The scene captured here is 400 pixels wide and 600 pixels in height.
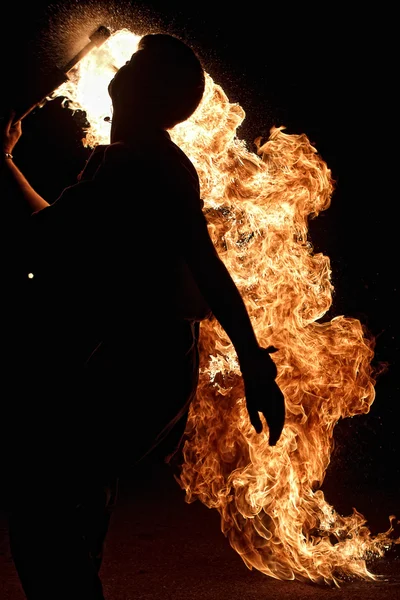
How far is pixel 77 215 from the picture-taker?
6.82 ft

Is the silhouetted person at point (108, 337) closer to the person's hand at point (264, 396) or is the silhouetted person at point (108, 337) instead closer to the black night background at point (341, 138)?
the person's hand at point (264, 396)

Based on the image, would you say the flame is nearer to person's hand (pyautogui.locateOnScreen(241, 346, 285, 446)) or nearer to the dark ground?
the dark ground

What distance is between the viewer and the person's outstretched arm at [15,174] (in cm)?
244

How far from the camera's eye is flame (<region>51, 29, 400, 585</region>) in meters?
4.00

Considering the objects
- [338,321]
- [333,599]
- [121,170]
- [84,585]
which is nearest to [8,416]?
[84,585]

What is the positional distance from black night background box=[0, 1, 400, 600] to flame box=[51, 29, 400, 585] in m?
2.01

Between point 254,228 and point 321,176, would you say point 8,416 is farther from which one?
point 321,176

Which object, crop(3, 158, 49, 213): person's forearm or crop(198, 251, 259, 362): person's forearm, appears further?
crop(3, 158, 49, 213): person's forearm

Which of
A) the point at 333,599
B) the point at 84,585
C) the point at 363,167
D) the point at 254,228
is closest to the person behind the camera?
the point at 84,585

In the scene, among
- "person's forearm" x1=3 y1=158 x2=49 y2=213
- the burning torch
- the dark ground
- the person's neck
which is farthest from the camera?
the dark ground

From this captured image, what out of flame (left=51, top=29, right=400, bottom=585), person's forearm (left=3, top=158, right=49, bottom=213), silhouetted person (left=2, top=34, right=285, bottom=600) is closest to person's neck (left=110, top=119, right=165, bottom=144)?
silhouetted person (left=2, top=34, right=285, bottom=600)

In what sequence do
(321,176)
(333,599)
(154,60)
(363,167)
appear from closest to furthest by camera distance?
(154,60) → (333,599) → (321,176) → (363,167)

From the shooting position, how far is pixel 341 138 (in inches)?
379

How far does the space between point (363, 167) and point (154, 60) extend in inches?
317
